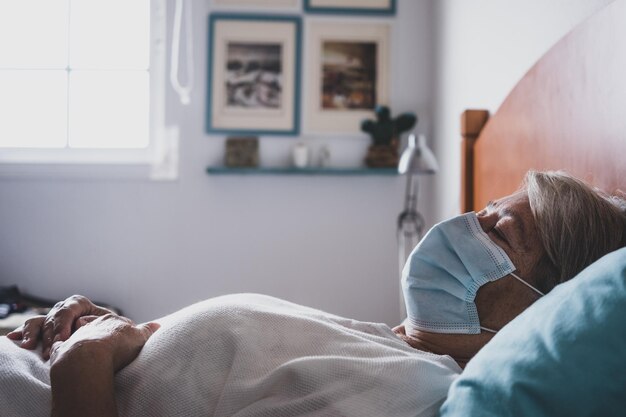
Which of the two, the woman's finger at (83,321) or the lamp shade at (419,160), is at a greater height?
the lamp shade at (419,160)

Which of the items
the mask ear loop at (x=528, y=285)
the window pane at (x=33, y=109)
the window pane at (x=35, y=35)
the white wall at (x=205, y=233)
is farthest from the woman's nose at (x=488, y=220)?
the window pane at (x=35, y=35)

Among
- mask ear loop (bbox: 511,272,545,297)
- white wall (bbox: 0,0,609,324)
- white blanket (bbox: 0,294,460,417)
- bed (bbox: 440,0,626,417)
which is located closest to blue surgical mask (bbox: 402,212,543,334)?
mask ear loop (bbox: 511,272,545,297)

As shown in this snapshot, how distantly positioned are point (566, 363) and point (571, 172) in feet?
2.31

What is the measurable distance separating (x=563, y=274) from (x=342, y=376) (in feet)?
1.46

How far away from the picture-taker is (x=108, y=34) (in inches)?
129

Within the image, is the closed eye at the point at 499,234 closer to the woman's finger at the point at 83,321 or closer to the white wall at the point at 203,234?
the woman's finger at the point at 83,321

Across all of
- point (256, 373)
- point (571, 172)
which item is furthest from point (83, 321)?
point (571, 172)

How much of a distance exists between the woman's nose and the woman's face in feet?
0.13

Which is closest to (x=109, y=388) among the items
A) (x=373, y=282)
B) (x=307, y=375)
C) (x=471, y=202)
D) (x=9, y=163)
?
(x=307, y=375)

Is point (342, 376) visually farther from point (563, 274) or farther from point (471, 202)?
point (471, 202)

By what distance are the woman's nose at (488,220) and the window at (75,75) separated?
2.33 meters

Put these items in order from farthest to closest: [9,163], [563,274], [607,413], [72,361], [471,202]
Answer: [9,163]
[471,202]
[563,274]
[72,361]
[607,413]

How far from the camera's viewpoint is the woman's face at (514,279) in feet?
3.68

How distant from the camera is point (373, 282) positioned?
3148 mm
